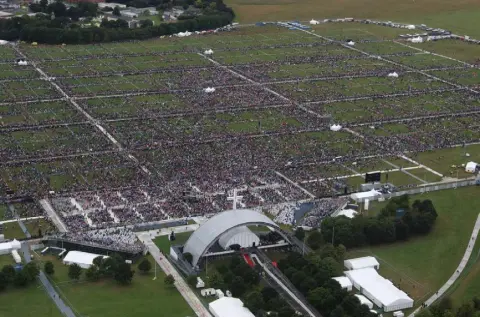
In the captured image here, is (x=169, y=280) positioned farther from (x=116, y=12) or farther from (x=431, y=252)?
(x=116, y=12)

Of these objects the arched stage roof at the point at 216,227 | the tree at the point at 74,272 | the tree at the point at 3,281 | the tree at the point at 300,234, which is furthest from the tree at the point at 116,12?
the tree at the point at 3,281

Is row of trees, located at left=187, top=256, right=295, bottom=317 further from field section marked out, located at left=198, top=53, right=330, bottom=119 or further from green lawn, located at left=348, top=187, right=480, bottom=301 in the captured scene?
field section marked out, located at left=198, top=53, right=330, bottom=119

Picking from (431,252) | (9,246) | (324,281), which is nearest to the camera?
(324,281)

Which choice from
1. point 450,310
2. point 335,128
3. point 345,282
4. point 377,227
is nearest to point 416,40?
point 335,128

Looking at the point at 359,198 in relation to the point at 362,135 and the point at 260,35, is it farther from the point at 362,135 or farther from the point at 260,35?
the point at 260,35

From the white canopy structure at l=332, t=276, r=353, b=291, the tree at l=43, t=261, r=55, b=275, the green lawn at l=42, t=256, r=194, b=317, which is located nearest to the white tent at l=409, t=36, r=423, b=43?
the white canopy structure at l=332, t=276, r=353, b=291
